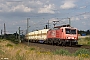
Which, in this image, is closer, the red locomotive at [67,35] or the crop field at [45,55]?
the crop field at [45,55]

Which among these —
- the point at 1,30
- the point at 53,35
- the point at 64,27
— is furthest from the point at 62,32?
the point at 1,30

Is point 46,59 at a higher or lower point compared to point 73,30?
lower

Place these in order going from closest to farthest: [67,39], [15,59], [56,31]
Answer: [15,59]
[67,39]
[56,31]

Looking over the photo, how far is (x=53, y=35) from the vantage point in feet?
148

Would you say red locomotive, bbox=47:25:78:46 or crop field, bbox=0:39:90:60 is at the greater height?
red locomotive, bbox=47:25:78:46

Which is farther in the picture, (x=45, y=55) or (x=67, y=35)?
(x=67, y=35)

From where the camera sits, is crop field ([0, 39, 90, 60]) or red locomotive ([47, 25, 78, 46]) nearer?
crop field ([0, 39, 90, 60])

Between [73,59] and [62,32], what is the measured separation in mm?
26152

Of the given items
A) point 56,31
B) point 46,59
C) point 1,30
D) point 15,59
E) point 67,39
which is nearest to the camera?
point 46,59

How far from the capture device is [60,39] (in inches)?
1581

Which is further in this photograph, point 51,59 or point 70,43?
point 70,43

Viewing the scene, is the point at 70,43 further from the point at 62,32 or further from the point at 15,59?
the point at 15,59

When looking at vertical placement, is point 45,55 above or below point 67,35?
below

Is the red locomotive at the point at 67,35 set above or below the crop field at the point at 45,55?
above
